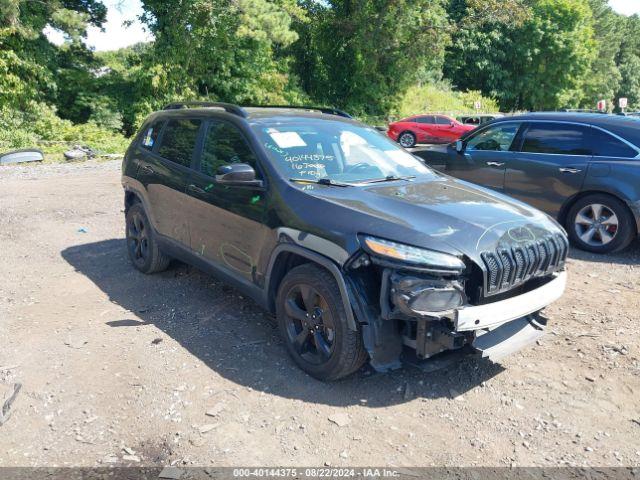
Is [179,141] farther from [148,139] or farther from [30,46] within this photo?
[30,46]

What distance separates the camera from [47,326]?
15.2 feet

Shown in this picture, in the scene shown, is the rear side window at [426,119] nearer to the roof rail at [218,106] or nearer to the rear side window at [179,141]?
the roof rail at [218,106]

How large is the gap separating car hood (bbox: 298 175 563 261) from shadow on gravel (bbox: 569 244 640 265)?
2950 mm

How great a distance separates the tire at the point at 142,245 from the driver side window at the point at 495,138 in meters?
4.79

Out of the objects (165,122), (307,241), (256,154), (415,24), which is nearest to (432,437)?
(307,241)

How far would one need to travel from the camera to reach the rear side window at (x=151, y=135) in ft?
18.5

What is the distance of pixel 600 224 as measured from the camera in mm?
6727

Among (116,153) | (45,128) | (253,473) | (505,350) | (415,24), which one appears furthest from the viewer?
(415,24)

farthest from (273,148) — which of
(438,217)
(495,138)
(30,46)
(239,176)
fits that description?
(30,46)

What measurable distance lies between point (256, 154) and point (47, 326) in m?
2.32

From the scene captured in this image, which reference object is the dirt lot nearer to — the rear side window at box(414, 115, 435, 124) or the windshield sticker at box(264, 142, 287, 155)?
the windshield sticker at box(264, 142, 287, 155)

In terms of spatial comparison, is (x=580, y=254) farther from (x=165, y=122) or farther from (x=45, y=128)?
(x=45, y=128)

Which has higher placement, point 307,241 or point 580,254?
point 307,241

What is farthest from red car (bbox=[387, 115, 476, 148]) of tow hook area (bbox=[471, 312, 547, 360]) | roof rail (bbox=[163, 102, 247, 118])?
tow hook area (bbox=[471, 312, 547, 360])
